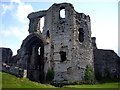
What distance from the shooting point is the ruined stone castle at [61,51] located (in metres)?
32.9

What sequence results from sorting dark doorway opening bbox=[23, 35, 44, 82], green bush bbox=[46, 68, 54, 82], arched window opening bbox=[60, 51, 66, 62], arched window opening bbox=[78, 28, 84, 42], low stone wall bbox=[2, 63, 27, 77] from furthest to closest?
dark doorway opening bbox=[23, 35, 44, 82] < arched window opening bbox=[78, 28, 84, 42] < arched window opening bbox=[60, 51, 66, 62] < green bush bbox=[46, 68, 54, 82] < low stone wall bbox=[2, 63, 27, 77]

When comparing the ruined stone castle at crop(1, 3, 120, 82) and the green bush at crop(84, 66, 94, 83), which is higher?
the ruined stone castle at crop(1, 3, 120, 82)

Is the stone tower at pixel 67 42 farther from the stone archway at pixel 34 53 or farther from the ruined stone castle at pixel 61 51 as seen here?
the stone archway at pixel 34 53

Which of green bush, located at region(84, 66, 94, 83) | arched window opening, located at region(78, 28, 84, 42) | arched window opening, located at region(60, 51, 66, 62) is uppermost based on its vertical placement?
arched window opening, located at region(78, 28, 84, 42)

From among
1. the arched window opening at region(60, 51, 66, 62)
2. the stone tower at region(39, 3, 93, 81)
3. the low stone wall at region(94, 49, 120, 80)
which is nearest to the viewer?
the stone tower at region(39, 3, 93, 81)

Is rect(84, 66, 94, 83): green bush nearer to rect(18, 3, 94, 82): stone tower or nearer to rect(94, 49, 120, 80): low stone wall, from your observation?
rect(18, 3, 94, 82): stone tower

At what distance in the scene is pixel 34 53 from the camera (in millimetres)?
38719

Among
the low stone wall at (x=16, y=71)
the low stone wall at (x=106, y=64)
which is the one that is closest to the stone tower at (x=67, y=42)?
the low stone wall at (x=106, y=64)

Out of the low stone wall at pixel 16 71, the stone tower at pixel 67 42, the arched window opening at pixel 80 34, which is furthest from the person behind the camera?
the arched window opening at pixel 80 34

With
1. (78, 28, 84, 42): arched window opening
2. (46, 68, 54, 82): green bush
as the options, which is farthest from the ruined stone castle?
(46, 68, 54, 82): green bush

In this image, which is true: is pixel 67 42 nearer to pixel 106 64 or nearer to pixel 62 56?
pixel 62 56

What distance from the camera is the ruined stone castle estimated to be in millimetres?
32884

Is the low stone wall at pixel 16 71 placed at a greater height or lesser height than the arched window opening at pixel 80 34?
lesser

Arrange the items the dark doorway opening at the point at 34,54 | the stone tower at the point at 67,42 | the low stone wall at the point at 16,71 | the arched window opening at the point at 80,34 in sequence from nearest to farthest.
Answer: the low stone wall at the point at 16,71, the stone tower at the point at 67,42, the arched window opening at the point at 80,34, the dark doorway opening at the point at 34,54
